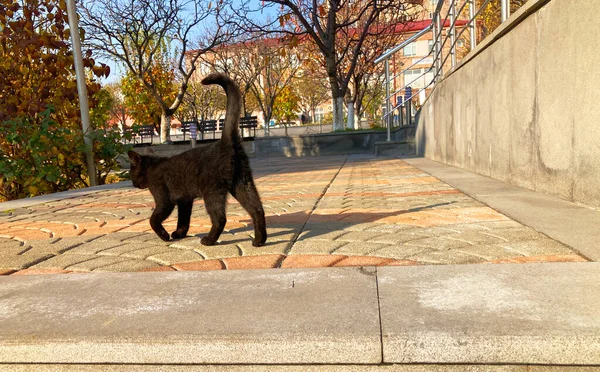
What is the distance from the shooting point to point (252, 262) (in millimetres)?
2904

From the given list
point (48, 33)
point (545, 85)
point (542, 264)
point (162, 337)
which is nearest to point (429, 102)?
point (545, 85)

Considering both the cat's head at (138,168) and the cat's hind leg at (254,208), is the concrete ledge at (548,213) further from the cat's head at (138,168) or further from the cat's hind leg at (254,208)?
the cat's head at (138,168)

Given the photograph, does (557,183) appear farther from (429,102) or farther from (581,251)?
(429,102)

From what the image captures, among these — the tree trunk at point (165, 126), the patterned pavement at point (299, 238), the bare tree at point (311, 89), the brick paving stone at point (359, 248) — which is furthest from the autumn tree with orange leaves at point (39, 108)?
the bare tree at point (311, 89)

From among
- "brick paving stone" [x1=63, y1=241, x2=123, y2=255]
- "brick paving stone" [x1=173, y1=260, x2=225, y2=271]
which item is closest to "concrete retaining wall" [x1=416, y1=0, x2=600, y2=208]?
"brick paving stone" [x1=173, y1=260, x2=225, y2=271]

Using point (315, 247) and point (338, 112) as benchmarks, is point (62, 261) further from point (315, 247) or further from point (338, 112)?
point (338, 112)

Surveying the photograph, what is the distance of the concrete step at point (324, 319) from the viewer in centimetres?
167

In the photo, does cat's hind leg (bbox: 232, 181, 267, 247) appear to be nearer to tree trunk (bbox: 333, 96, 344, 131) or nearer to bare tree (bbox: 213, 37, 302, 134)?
tree trunk (bbox: 333, 96, 344, 131)

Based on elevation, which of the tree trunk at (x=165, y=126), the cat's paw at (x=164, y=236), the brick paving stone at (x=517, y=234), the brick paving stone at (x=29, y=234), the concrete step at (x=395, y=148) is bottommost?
the brick paving stone at (x=517, y=234)

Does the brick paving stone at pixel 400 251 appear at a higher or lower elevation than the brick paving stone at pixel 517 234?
lower

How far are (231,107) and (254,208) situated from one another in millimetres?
781

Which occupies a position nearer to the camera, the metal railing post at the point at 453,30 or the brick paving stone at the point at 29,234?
the brick paving stone at the point at 29,234

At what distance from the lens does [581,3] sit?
12.6ft

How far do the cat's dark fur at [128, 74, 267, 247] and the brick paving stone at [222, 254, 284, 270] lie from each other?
32cm
